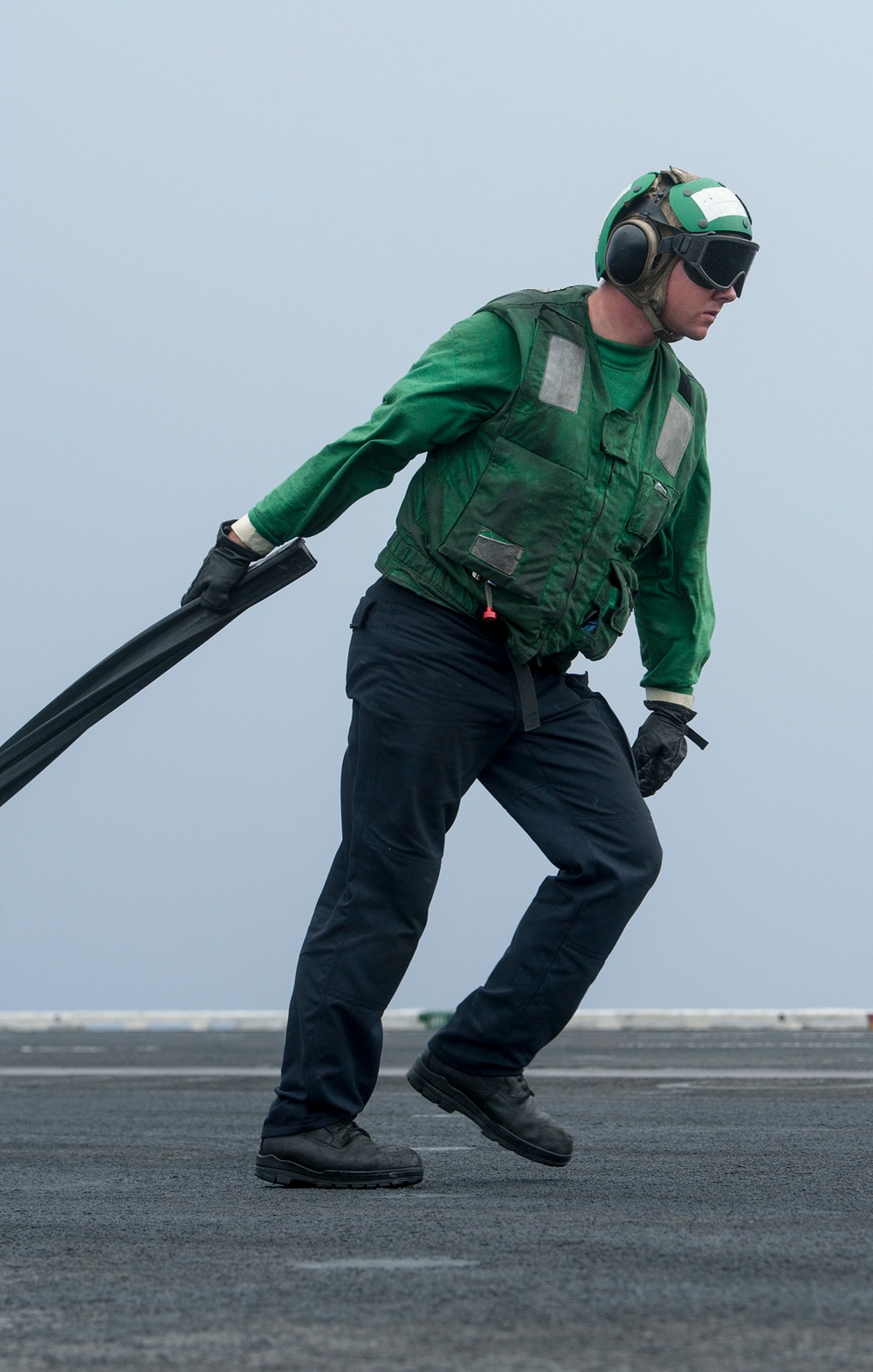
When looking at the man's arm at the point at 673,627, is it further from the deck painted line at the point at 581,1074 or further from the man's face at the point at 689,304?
the deck painted line at the point at 581,1074

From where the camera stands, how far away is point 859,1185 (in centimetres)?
269

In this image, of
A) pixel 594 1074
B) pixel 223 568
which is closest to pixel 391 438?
pixel 223 568

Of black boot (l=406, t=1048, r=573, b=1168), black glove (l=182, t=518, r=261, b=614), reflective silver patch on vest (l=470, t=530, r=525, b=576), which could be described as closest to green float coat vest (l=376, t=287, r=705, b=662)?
reflective silver patch on vest (l=470, t=530, r=525, b=576)

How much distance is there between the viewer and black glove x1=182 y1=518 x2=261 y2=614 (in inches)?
119

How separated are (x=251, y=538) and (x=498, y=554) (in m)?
0.41

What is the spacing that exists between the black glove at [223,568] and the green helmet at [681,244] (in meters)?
0.76

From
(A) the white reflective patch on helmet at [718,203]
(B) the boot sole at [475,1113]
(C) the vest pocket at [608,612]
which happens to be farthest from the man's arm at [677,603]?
(B) the boot sole at [475,1113]

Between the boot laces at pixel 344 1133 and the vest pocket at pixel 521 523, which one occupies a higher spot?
the vest pocket at pixel 521 523

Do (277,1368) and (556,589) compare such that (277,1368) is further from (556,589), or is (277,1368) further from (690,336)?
(690,336)

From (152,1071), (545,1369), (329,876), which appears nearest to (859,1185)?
(329,876)

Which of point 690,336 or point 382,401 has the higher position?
point 690,336

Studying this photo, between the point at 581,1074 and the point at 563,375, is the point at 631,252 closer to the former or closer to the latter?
the point at 563,375

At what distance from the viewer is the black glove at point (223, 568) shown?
3.03 meters

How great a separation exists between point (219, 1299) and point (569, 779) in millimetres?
1433
